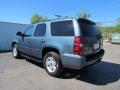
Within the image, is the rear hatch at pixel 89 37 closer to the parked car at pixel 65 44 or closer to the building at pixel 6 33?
the parked car at pixel 65 44

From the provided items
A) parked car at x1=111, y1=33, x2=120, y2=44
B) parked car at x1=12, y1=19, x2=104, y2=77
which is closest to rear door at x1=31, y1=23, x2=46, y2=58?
parked car at x1=12, y1=19, x2=104, y2=77

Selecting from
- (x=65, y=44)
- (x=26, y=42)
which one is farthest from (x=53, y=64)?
(x=26, y=42)

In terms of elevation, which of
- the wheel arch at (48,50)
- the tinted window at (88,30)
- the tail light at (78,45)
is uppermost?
the tinted window at (88,30)

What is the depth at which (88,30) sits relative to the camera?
5773mm

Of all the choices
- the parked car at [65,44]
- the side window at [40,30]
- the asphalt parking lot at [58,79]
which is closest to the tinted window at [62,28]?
the parked car at [65,44]

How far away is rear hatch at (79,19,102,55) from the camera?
5.39 m

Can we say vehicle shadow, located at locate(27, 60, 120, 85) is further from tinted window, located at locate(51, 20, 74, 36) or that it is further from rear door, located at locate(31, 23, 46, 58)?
tinted window, located at locate(51, 20, 74, 36)

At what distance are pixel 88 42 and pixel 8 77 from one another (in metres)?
2.94

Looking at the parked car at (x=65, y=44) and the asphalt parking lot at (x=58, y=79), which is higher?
the parked car at (x=65, y=44)

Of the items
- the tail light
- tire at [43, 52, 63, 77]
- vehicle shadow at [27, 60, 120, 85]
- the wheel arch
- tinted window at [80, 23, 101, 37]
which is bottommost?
vehicle shadow at [27, 60, 120, 85]

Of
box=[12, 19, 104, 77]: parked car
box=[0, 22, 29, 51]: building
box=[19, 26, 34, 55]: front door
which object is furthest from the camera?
box=[0, 22, 29, 51]: building

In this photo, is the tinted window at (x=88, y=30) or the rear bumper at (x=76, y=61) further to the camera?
the tinted window at (x=88, y=30)

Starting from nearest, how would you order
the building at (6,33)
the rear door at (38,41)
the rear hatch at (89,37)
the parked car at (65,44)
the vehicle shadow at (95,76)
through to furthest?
the parked car at (65,44)
the rear hatch at (89,37)
the vehicle shadow at (95,76)
the rear door at (38,41)
the building at (6,33)

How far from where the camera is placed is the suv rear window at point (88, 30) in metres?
5.45
